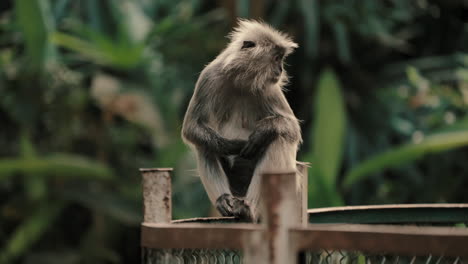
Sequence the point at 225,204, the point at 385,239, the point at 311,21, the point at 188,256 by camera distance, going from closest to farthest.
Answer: the point at 385,239 → the point at 188,256 → the point at 225,204 → the point at 311,21

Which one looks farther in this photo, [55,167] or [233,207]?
[55,167]

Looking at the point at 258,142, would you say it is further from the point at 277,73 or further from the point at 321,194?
the point at 321,194

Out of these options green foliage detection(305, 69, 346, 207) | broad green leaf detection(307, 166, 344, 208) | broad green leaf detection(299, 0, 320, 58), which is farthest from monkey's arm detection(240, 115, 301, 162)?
broad green leaf detection(299, 0, 320, 58)

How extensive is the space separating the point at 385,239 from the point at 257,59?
183cm

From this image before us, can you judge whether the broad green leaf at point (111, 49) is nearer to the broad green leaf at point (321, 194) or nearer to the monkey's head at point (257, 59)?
the broad green leaf at point (321, 194)

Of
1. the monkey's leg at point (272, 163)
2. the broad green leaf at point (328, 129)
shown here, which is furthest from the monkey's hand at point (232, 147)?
the broad green leaf at point (328, 129)

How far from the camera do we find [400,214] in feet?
9.64

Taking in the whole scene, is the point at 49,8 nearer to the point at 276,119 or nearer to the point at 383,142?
the point at 383,142

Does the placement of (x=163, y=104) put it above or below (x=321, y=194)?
above

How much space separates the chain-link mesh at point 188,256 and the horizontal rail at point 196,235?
37 millimetres

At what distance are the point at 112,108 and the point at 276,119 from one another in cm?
596

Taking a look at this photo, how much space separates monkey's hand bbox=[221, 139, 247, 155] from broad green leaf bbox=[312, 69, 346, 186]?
368 centimetres

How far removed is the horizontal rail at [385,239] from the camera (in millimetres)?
1691

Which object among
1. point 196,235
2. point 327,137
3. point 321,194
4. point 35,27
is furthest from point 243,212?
point 35,27
